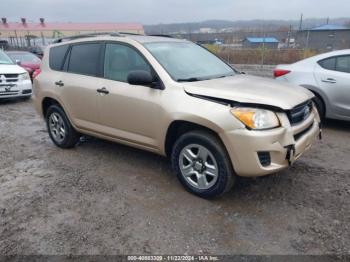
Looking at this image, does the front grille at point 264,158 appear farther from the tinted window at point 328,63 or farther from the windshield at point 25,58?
the windshield at point 25,58

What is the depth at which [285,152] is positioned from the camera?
3.31 m

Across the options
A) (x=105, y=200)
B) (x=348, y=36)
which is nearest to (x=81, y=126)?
(x=105, y=200)

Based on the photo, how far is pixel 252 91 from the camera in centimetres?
353

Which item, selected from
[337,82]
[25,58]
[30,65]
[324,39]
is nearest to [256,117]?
[337,82]

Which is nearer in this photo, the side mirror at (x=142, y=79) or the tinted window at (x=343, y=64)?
the side mirror at (x=142, y=79)

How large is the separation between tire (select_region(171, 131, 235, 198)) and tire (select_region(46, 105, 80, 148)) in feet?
7.39

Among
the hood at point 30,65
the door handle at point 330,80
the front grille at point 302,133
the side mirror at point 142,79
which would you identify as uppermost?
the side mirror at point 142,79

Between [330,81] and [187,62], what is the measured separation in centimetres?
308

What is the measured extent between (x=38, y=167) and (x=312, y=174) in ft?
12.4

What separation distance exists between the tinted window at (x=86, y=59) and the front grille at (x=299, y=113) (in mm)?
2604

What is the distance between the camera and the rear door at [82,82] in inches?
184

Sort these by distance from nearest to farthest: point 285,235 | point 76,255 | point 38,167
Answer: point 76,255, point 285,235, point 38,167

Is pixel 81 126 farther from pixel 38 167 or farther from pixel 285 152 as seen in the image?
pixel 285 152

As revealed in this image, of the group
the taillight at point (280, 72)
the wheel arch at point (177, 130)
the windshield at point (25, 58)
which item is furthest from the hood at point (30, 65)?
the wheel arch at point (177, 130)
